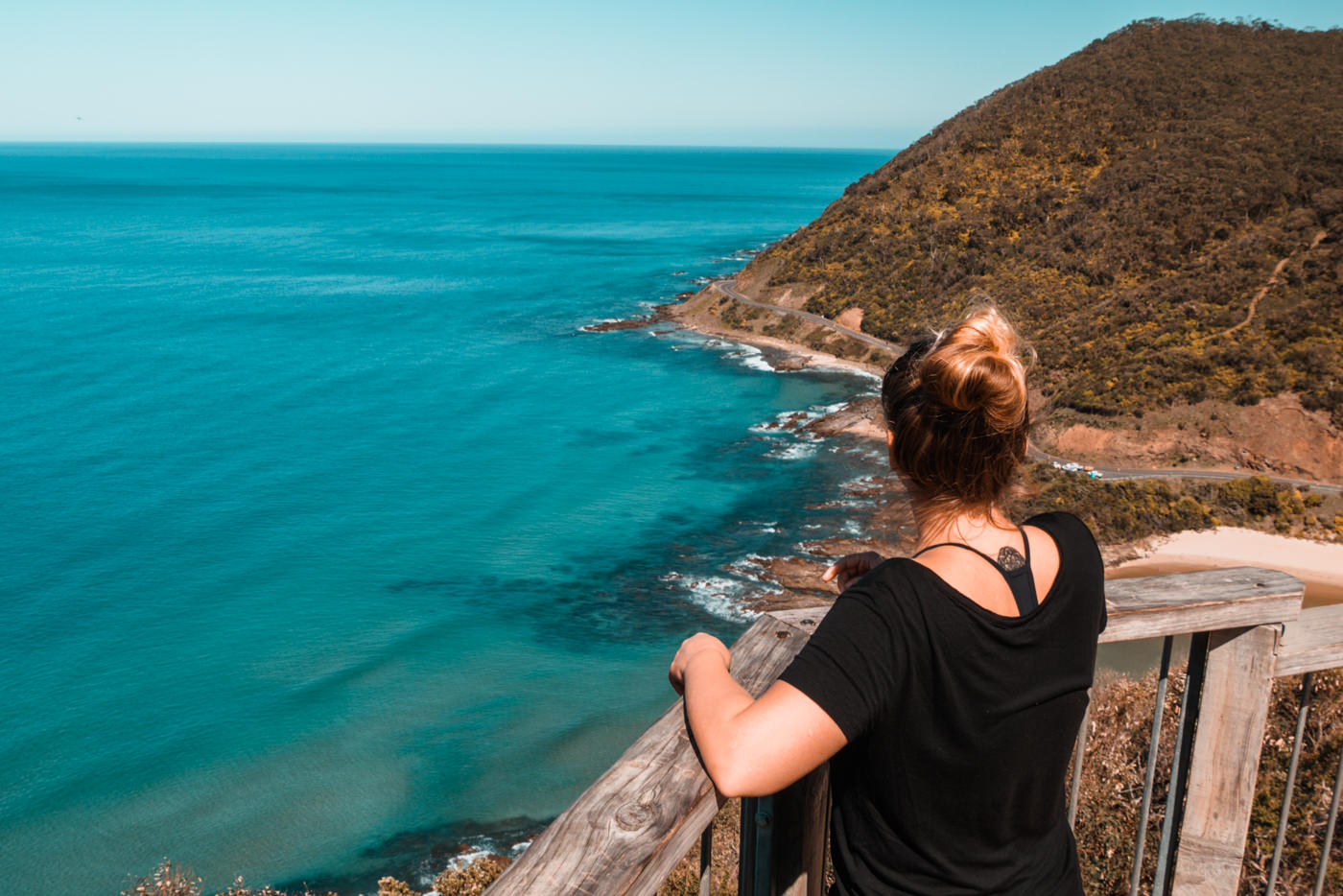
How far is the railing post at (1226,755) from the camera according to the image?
2.61 metres

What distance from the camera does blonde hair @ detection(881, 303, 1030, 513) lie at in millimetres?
1896

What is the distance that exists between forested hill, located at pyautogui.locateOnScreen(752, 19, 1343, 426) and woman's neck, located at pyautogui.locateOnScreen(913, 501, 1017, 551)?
118 feet

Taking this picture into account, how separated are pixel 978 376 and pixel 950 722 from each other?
26.0 inches

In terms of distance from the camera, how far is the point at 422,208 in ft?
532

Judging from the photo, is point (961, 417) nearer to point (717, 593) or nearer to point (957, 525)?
point (957, 525)

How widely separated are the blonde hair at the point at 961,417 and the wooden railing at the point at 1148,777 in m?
0.52

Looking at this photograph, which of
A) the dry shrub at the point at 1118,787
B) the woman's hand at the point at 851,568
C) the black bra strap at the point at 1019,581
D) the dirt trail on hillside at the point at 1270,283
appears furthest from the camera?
the dirt trail on hillside at the point at 1270,283

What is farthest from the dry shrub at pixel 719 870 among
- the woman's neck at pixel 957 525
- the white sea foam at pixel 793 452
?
the white sea foam at pixel 793 452

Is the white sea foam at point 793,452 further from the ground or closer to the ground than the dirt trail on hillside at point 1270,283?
closer to the ground

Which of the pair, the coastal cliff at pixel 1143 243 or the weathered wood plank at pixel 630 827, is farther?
the coastal cliff at pixel 1143 243

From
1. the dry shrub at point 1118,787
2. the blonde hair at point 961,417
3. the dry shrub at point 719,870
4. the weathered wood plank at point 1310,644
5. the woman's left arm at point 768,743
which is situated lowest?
the dry shrub at point 719,870

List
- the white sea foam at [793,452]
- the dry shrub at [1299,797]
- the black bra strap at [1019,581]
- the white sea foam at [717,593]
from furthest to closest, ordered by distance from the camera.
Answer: the white sea foam at [793,452] < the white sea foam at [717,593] < the dry shrub at [1299,797] < the black bra strap at [1019,581]

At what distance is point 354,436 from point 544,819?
30201mm

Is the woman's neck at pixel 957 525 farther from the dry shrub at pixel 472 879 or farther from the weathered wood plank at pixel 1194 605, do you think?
the dry shrub at pixel 472 879
